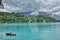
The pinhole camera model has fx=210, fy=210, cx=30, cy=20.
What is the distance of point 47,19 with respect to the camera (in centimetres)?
13825

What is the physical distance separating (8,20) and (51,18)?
52485 millimetres

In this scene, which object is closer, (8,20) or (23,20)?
(8,20)

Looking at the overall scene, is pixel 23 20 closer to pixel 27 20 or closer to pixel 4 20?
pixel 27 20

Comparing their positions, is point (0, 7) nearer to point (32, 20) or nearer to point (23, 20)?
point (23, 20)

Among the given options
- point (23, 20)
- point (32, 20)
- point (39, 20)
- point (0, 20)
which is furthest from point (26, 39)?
point (39, 20)

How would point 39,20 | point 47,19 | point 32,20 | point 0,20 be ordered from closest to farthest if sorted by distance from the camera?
point 0,20 < point 32,20 < point 39,20 < point 47,19

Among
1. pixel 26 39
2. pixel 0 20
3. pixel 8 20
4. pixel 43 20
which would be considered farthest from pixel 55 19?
pixel 26 39

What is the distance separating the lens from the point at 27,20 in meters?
107

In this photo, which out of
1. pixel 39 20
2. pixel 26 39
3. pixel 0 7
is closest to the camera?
pixel 0 7

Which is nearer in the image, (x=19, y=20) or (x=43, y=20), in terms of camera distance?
(x=19, y=20)

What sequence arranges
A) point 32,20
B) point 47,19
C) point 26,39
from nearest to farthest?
point 26,39, point 32,20, point 47,19

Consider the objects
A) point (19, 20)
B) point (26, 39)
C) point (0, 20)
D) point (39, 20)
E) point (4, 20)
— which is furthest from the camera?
point (39, 20)

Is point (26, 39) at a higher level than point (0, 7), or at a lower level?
lower

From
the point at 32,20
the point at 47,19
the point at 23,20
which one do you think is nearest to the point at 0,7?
the point at 23,20
